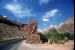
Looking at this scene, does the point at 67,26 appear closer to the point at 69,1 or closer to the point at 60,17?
the point at 60,17

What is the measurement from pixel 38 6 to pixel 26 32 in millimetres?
312

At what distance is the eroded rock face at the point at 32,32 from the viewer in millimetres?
2359

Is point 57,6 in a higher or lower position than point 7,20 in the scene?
higher

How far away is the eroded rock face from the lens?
92.9 inches

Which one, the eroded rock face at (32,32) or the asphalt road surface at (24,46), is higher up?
the eroded rock face at (32,32)

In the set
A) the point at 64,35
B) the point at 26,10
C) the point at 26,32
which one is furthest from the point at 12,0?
the point at 64,35

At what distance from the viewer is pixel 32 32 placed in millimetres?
2369

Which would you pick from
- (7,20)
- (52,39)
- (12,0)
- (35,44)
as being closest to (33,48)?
(35,44)

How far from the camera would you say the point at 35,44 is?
2.36 meters

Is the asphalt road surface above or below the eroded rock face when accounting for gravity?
below

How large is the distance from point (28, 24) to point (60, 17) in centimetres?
36

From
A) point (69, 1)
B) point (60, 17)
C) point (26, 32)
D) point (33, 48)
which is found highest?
point (69, 1)

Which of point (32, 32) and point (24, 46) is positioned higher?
point (32, 32)

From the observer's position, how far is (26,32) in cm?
236
